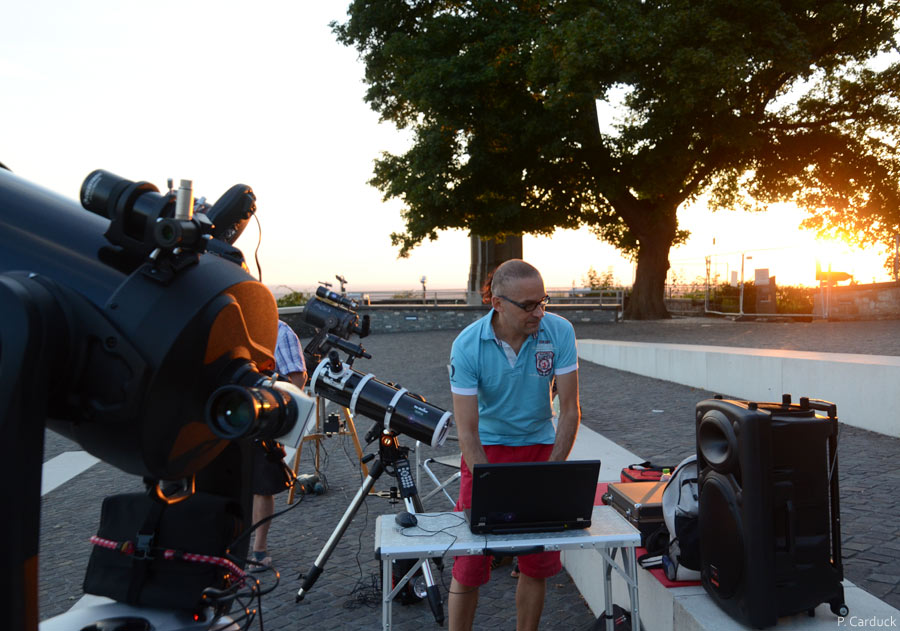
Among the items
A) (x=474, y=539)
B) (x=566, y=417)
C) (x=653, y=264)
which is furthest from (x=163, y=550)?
(x=653, y=264)

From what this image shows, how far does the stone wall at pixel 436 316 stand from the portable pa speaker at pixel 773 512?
24.9 meters

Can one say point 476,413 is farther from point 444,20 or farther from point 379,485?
point 444,20

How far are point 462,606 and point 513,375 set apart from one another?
3.60 ft

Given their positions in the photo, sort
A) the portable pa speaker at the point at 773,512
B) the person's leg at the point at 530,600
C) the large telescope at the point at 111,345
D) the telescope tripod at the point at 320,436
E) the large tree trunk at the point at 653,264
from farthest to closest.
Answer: the large tree trunk at the point at 653,264 < the telescope tripod at the point at 320,436 < the person's leg at the point at 530,600 < the portable pa speaker at the point at 773,512 < the large telescope at the point at 111,345

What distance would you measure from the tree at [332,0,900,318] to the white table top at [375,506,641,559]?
54.9ft

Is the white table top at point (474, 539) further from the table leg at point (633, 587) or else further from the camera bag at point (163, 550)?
the camera bag at point (163, 550)

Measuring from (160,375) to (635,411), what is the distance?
877cm

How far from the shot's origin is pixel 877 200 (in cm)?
2156

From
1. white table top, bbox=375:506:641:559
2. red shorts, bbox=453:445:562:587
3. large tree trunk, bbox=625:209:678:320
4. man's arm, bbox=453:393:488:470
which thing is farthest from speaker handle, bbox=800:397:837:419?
large tree trunk, bbox=625:209:678:320

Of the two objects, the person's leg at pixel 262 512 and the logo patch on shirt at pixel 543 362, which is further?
the person's leg at pixel 262 512

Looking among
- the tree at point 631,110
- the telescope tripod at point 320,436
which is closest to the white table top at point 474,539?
the telescope tripod at point 320,436

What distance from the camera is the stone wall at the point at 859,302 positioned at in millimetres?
16844

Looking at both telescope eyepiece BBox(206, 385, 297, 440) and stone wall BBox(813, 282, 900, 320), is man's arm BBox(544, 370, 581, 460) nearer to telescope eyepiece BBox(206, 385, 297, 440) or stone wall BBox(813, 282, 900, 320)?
telescope eyepiece BBox(206, 385, 297, 440)

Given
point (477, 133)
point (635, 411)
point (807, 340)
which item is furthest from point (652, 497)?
point (477, 133)
